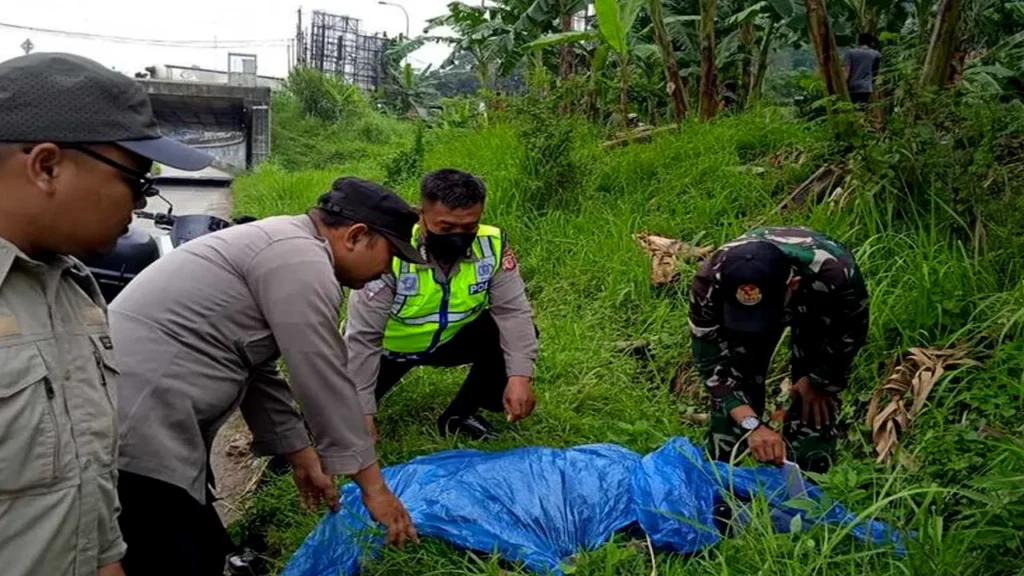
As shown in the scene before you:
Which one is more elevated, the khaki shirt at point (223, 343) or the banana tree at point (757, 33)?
the banana tree at point (757, 33)

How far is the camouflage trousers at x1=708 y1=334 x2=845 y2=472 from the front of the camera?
8.55 ft

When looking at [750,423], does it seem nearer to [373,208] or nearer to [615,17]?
[373,208]

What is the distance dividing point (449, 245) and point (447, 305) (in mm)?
241

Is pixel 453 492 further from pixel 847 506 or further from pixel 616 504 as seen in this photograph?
pixel 847 506

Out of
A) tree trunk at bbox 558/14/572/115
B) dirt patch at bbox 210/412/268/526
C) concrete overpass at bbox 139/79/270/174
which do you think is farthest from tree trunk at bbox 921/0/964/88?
concrete overpass at bbox 139/79/270/174

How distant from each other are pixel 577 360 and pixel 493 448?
3.12 ft

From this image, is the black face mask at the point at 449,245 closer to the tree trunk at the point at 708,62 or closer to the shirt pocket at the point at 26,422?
the shirt pocket at the point at 26,422

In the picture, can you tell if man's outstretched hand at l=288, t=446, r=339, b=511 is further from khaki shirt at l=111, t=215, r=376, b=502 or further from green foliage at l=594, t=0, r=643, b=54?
green foliage at l=594, t=0, r=643, b=54

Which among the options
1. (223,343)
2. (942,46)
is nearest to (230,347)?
(223,343)

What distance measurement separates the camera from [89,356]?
130 centimetres

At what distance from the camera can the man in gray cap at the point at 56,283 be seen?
1182 mm

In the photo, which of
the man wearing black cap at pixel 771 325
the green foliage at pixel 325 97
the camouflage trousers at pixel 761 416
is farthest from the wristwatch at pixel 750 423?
the green foliage at pixel 325 97

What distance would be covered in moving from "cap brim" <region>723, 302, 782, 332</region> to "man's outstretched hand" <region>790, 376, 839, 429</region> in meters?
0.41

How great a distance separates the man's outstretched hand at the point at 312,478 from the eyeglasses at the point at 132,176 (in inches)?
41.5
